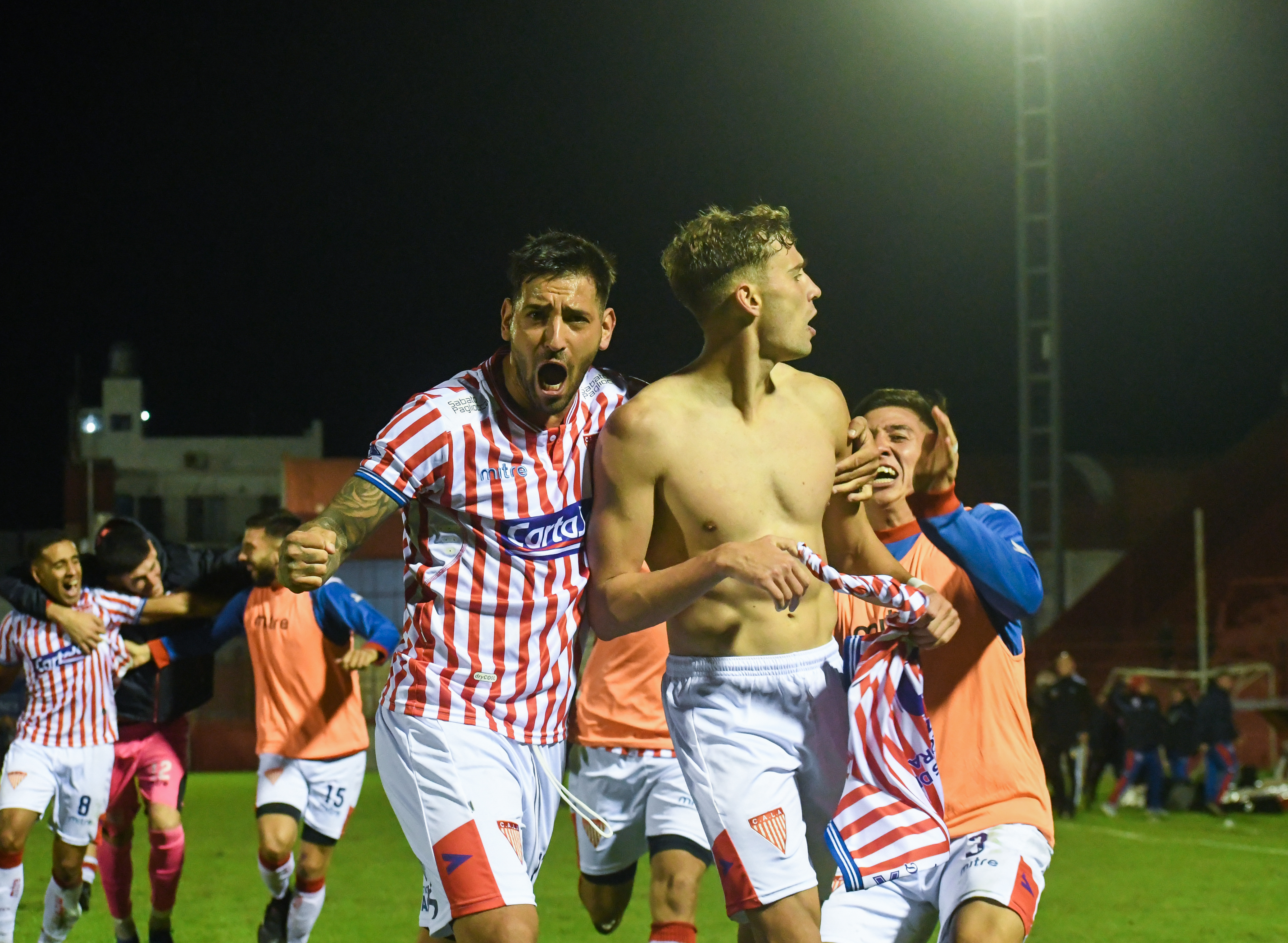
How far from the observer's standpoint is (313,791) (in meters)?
7.59

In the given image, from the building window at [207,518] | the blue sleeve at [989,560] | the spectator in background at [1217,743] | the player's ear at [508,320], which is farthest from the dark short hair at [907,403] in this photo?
the building window at [207,518]

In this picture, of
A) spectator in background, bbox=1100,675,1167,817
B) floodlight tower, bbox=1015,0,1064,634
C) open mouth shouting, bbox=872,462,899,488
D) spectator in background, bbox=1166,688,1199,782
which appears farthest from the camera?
floodlight tower, bbox=1015,0,1064,634

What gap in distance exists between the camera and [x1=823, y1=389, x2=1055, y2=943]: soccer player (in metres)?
3.56

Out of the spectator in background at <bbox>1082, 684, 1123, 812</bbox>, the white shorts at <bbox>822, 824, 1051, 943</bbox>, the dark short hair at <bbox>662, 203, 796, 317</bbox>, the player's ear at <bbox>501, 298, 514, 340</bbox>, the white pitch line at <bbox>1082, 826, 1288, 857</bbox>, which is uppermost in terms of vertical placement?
the dark short hair at <bbox>662, 203, 796, 317</bbox>

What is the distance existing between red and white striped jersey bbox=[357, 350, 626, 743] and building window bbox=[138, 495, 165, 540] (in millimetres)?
50879

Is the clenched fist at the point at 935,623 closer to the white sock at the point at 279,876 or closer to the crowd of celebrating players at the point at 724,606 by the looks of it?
the crowd of celebrating players at the point at 724,606

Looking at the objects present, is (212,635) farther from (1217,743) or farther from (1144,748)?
(1217,743)

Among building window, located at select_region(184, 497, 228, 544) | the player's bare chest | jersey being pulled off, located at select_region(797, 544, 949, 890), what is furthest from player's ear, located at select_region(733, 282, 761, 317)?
building window, located at select_region(184, 497, 228, 544)

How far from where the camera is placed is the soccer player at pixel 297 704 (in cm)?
735

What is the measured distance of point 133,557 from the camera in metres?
7.58

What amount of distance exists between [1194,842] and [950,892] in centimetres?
1091

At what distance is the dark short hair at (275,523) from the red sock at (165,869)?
155 cm

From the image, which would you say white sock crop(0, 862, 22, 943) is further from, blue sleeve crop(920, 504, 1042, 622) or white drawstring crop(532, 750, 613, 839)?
blue sleeve crop(920, 504, 1042, 622)

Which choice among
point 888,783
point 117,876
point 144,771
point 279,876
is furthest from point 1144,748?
point 888,783
